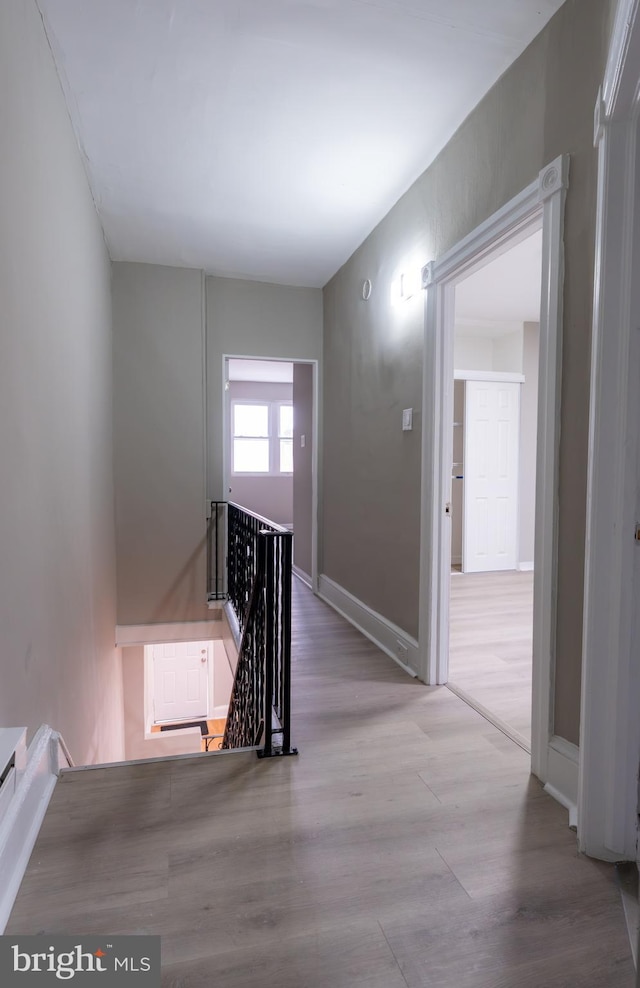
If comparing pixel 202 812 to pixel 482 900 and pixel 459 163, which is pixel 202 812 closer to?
pixel 482 900

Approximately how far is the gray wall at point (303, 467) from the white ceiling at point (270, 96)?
214 cm

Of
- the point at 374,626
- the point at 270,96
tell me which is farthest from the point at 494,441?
the point at 270,96

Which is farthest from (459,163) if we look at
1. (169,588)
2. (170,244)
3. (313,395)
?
(169,588)

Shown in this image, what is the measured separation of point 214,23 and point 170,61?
0.95ft

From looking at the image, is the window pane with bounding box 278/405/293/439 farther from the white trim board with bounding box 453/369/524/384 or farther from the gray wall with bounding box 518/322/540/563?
the gray wall with bounding box 518/322/540/563

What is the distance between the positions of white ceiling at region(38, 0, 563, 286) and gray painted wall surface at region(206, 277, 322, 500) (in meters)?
1.08

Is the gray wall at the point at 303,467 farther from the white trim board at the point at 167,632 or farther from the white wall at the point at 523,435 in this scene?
the white wall at the point at 523,435

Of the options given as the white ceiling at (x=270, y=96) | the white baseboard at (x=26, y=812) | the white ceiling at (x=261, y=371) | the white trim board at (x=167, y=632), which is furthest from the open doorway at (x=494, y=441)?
the white baseboard at (x=26, y=812)

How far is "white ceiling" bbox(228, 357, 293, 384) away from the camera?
25.7 ft

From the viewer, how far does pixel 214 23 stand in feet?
6.63

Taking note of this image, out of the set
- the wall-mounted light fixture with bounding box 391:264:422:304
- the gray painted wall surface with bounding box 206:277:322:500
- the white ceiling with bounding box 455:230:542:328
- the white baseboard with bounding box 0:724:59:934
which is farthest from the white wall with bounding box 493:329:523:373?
the white baseboard with bounding box 0:724:59:934

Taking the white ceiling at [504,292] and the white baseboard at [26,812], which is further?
the white ceiling at [504,292]

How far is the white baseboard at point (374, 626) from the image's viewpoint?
3143 mm

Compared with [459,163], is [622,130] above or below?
below
